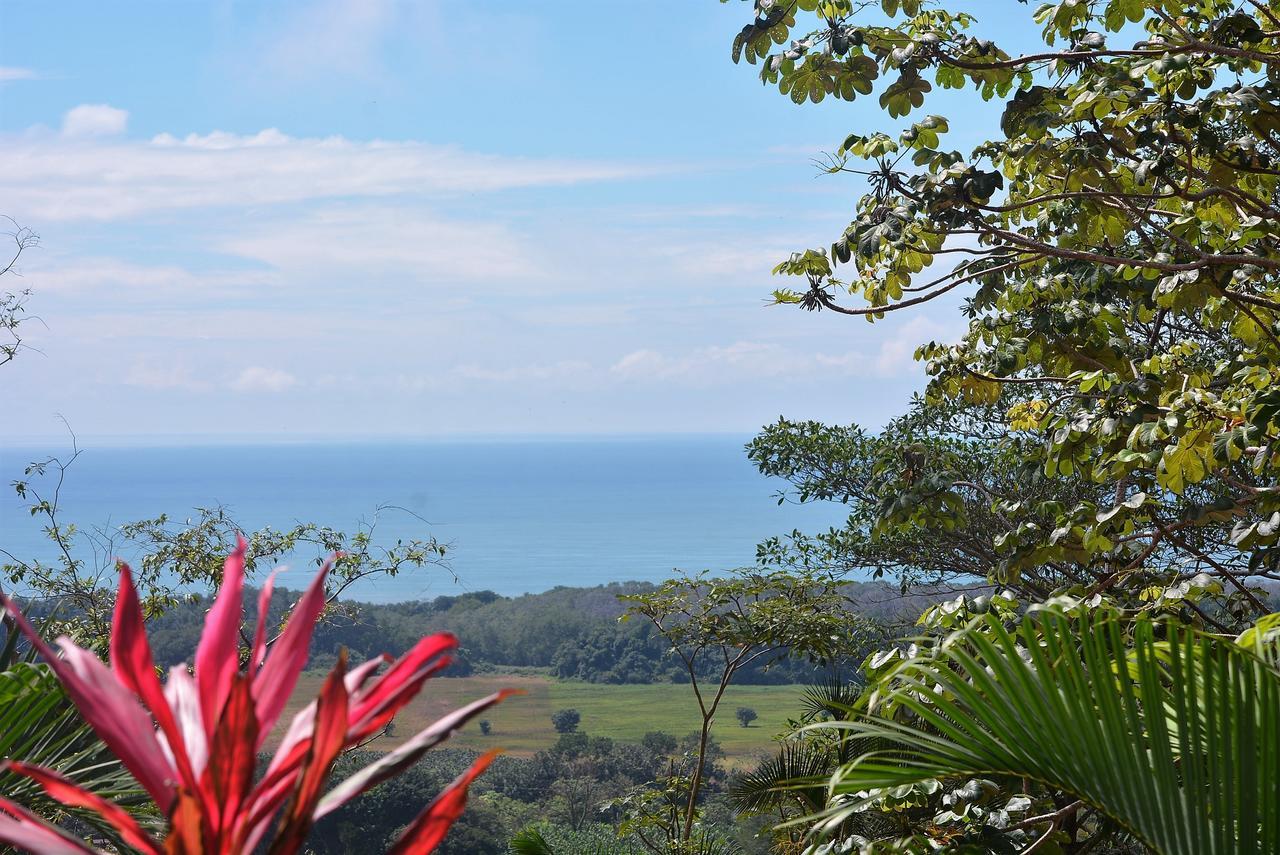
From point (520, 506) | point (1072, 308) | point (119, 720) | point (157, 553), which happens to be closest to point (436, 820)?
point (119, 720)

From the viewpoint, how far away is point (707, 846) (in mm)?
5902

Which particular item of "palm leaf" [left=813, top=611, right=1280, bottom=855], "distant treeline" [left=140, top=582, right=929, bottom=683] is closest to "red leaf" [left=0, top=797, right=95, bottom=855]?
"palm leaf" [left=813, top=611, right=1280, bottom=855]

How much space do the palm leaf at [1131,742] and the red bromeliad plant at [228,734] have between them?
2.13ft

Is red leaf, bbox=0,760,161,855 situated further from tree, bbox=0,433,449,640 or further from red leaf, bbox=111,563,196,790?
tree, bbox=0,433,449,640

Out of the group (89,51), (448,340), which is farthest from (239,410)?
(89,51)

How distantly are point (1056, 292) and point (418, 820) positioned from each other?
12.2 feet

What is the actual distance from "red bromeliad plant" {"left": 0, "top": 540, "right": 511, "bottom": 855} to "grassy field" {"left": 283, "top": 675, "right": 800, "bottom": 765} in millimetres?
17673

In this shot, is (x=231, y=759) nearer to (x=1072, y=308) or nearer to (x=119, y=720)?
(x=119, y=720)

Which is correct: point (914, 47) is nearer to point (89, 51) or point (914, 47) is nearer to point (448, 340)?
point (89, 51)

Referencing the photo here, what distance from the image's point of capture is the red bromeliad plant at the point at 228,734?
0.63m

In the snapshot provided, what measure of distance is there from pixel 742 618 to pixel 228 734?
20.2ft

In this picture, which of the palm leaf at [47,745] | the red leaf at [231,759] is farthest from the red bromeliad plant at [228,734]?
the palm leaf at [47,745]

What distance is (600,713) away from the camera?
20.4m

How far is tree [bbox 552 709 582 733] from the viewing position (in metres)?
19.7
